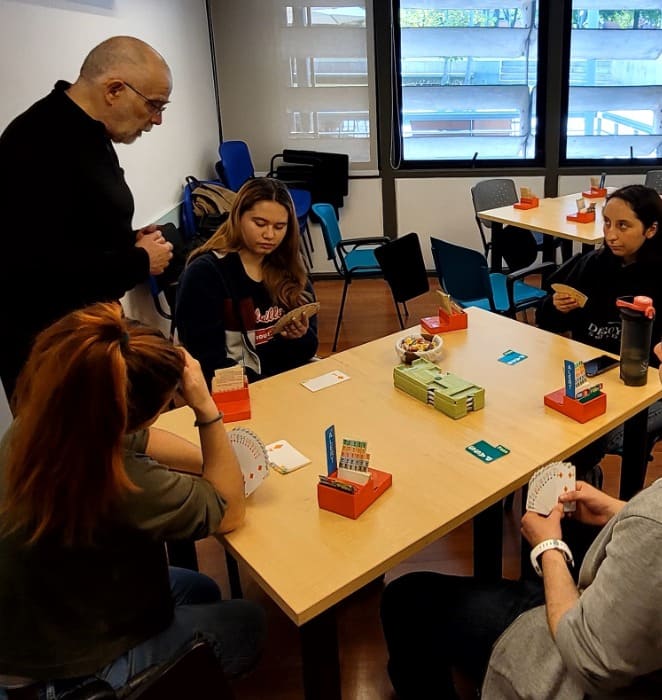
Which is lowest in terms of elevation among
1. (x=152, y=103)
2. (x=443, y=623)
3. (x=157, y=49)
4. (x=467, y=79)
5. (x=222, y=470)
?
(x=443, y=623)

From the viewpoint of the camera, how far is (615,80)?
4.97 metres

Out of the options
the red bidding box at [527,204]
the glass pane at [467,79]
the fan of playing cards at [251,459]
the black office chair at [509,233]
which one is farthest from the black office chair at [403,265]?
the glass pane at [467,79]

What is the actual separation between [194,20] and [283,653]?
4.16 meters

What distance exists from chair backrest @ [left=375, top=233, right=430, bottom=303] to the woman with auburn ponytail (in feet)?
7.18

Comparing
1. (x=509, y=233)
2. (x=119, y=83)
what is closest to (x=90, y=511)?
(x=119, y=83)

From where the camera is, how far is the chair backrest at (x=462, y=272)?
9.87 ft

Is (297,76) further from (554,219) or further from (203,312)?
(203,312)

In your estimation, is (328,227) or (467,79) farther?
(467,79)

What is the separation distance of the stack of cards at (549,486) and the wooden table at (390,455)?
0.09m

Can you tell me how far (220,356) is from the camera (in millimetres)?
2170

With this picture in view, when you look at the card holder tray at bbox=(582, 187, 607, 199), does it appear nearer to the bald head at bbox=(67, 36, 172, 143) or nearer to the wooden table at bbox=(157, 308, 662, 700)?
the wooden table at bbox=(157, 308, 662, 700)

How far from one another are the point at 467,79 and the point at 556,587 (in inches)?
185

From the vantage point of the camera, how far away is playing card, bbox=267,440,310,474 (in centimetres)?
150

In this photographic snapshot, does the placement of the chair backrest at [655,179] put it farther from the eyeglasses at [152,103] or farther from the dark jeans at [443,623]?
the dark jeans at [443,623]
